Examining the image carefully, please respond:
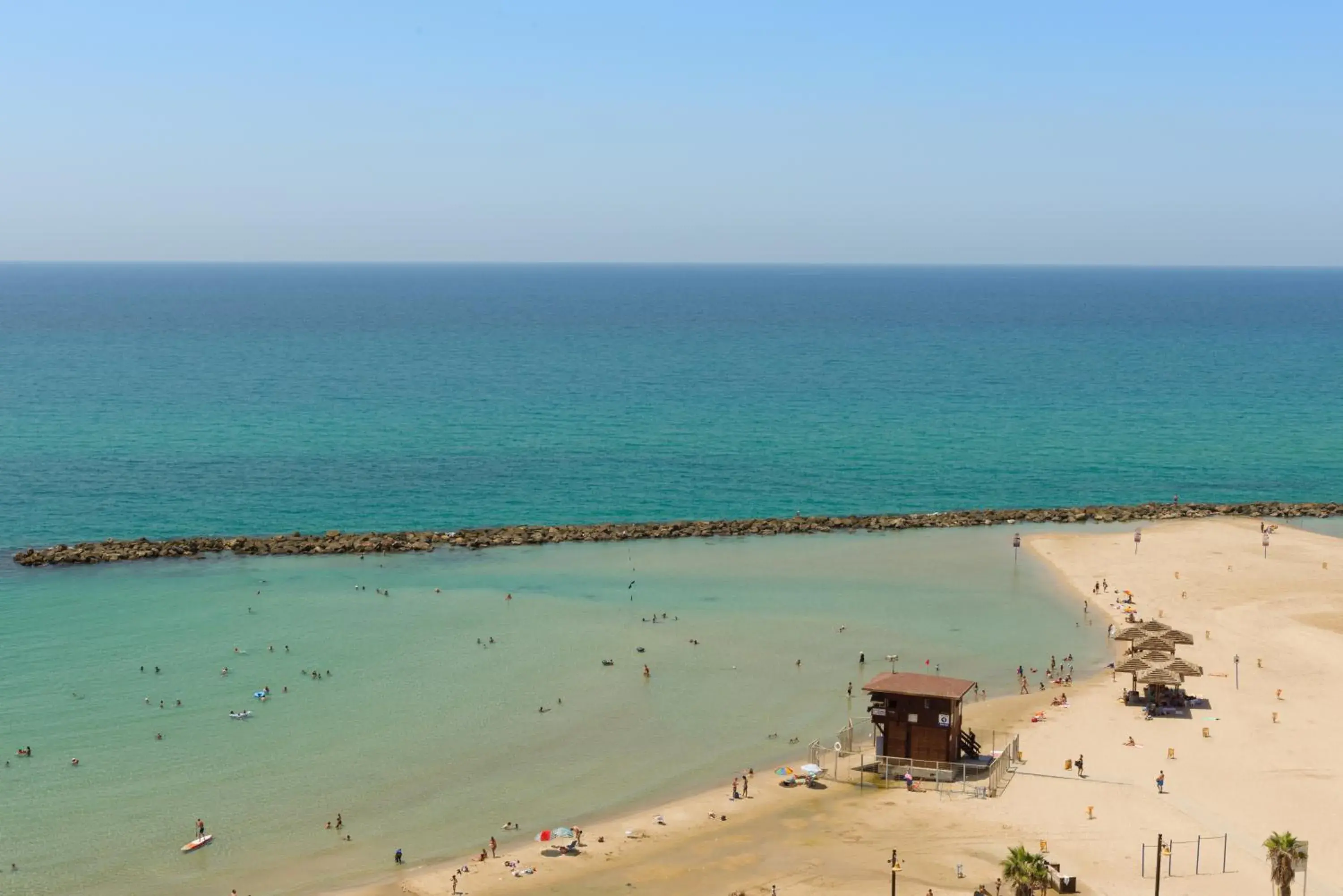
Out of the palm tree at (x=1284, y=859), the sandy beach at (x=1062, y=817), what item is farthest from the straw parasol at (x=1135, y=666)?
the palm tree at (x=1284, y=859)

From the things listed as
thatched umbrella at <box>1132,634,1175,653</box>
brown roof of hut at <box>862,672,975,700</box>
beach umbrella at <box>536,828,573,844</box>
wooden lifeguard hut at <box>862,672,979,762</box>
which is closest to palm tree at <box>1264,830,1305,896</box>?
wooden lifeguard hut at <box>862,672,979,762</box>

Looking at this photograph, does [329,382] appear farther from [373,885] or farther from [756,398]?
[373,885]

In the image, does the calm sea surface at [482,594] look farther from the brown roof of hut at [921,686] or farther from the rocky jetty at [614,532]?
the brown roof of hut at [921,686]

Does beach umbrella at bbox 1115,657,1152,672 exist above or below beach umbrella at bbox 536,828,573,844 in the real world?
above

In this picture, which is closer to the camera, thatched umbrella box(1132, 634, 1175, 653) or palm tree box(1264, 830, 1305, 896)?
palm tree box(1264, 830, 1305, 896)

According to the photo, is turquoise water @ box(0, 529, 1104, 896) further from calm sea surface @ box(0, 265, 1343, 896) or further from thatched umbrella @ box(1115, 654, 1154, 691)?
thatched umbrella @ box(1115, 654, 1154, 691)

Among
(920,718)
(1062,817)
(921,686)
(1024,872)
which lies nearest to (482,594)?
(921,686)

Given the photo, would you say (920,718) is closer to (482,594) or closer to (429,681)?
(429,681)

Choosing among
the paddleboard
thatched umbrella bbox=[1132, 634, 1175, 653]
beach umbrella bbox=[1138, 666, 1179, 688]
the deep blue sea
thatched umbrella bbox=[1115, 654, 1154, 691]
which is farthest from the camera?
the deep blue sea
